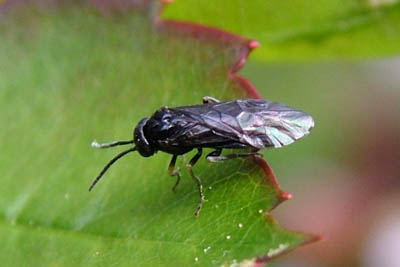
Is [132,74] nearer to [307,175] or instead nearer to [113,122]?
[113,122]

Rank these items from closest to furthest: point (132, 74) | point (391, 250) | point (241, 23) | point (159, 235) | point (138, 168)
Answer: point (159, 235), point (138, 168), point (132, 74), point (241, 23), point (391, 250)

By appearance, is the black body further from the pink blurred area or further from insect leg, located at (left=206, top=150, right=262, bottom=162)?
the pink blurred area

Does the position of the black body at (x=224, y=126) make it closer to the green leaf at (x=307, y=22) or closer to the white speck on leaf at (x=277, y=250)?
the green leaf at (x=307, y=22)

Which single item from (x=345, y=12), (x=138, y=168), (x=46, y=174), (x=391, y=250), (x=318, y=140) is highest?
(x=345, y=12)

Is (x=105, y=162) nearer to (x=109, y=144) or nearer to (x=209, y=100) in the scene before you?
(x=109, y=144)

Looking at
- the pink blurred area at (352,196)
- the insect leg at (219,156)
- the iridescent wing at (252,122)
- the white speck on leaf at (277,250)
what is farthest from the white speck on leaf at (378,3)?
the pink blurred area at (352,196)

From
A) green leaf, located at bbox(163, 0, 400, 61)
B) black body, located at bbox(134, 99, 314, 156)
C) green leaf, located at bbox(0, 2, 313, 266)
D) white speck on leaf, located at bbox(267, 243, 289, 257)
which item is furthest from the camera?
green leaf, located at bbox(163, 0, 400, 61)

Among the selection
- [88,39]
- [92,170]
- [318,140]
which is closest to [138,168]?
[92,170]

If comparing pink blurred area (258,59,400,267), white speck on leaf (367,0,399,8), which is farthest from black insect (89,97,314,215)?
pink blurred area (258,59,400,267)
